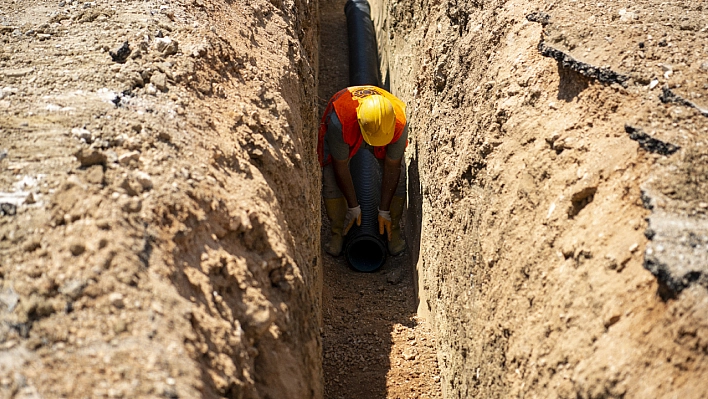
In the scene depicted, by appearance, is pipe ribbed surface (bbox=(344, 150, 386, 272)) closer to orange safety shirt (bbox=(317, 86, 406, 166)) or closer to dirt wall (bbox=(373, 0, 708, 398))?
orange safety shirt (bbox=(317, 86, 406, 166))

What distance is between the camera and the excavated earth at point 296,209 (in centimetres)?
207

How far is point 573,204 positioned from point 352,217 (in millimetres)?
3275

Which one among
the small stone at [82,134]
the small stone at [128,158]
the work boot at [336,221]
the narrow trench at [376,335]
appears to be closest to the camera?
the small stone at [128,158]

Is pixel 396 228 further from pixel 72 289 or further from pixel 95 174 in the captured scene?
pixel 72 289

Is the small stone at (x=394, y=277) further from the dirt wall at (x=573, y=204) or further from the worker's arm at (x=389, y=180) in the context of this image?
the dirt wall at (x=573, y=204)

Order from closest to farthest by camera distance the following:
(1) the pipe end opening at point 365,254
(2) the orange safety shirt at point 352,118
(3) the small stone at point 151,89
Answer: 1. (3) the small stone at point 151,89
2. (2) the orange safety shirt at point 352,118
3. (1) the pipe end opening at point 365,254

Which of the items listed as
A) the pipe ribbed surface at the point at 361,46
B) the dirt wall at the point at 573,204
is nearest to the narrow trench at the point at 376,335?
the dirt wall at the point at 573,204

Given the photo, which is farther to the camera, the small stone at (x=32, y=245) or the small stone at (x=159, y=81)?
the small stone at (x=159, y=81)

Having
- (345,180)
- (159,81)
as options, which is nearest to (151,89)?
(159,81)

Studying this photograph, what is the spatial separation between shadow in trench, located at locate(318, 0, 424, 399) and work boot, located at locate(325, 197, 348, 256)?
0.09 m

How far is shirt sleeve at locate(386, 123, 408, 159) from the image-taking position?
17.9 feet

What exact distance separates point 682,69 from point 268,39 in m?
2.52

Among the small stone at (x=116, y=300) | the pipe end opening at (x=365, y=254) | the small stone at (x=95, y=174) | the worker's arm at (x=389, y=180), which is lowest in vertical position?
the pipe end opening at (x=365, y=254)

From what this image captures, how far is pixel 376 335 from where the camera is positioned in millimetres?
4668
